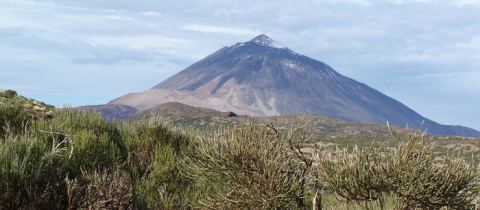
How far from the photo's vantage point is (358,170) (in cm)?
788

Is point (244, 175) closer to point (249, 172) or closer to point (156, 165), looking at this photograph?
point (249, 172)

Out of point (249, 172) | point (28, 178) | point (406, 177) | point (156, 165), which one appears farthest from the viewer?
point (156, 165)

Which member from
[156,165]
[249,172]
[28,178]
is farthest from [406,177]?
[28,178]

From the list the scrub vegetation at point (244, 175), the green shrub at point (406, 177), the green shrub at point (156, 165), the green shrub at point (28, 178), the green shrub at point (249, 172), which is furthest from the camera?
the green shrub at point (156, 165)

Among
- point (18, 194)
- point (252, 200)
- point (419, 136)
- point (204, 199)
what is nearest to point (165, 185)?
point (204, 199)

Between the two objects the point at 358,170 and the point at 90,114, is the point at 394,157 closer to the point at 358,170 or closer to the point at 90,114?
the point at 358,170

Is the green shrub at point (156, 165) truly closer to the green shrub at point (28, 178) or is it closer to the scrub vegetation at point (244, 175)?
the scrub vegetation at point (244, 175)

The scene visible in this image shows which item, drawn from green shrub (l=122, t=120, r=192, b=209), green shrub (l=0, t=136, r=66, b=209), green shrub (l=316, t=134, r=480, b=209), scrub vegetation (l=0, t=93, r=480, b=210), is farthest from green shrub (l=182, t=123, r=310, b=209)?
green shrub (l=0, t=136, r=66, b=209)

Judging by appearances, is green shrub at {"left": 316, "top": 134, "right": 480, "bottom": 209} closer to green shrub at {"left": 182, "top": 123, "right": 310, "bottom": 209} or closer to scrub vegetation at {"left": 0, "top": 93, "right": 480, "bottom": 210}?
scrub vegetation at {"left": 0, "top": 93, "right": 480, "bottom": 210}

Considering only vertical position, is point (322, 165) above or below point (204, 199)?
above

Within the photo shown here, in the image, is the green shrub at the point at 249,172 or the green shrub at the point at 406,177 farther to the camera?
the green shrub at the point at 249,172

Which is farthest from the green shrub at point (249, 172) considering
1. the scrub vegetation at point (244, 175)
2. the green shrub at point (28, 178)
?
the green shrub at point (28, 178)

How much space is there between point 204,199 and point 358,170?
2418 millimetres

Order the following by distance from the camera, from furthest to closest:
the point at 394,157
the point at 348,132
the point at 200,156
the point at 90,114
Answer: the point at 348,132
the point at 90,114
the point at 200,156
the point at 394,157
